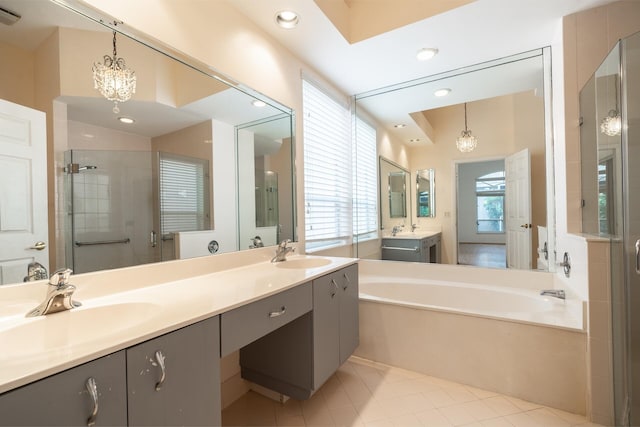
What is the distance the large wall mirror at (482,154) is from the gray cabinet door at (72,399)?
272 cm

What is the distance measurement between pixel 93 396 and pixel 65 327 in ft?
1.08

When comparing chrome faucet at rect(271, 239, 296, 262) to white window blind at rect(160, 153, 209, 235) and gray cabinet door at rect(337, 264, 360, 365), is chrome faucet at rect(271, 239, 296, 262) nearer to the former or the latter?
gray cabinet door at rect(337, 264, 360, 365)

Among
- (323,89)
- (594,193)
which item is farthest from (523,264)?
(323,89)

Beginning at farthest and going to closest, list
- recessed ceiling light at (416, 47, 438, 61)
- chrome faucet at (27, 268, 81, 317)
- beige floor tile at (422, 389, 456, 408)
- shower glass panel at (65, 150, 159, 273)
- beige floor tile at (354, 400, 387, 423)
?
recessed ceiling light at (416, 47, 438, 61) < beige floor tile at (422, 389, 456, 408) < beige floor tile at (354, 400, 387, 423) < shower glass panel at (65, 150, 159, 273) < chrome faucet at (27, 268, 81, 317)

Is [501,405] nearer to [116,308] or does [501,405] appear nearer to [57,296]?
[116,308]

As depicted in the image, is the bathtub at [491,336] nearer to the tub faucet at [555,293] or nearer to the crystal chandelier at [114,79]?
the tub faucet at [555,293]

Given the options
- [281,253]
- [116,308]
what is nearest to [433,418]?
[281,253]

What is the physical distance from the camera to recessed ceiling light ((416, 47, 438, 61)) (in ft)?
7.50

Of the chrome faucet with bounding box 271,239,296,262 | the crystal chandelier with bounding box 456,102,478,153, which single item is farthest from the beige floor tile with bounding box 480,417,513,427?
the crystal chandelier with bounding box 456,102,478,153

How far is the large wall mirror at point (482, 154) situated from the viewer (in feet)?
8.02

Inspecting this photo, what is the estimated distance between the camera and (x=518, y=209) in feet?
8.73

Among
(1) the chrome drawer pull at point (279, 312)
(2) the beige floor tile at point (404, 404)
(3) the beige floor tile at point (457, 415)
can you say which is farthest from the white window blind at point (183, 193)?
(3) the beige floor tile at point (457, 415)

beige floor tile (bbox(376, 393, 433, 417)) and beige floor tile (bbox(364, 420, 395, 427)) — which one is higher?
beige floor tile (bbox(364, 420, 395, 427))

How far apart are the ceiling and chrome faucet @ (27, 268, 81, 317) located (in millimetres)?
1766
